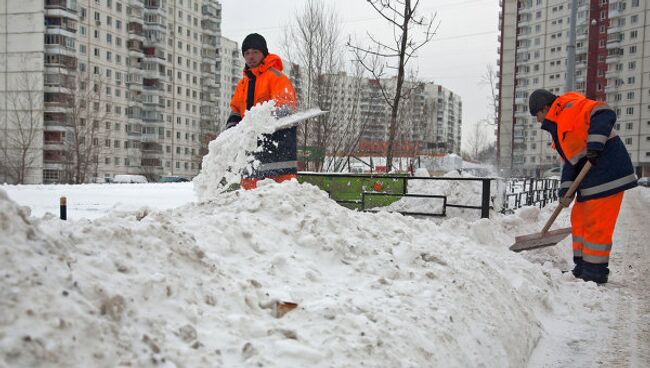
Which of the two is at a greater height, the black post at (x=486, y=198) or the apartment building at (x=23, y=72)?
the apartment building at (x=23, y=72)

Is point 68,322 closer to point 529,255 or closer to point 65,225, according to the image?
point 65,225

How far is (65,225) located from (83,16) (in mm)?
64076

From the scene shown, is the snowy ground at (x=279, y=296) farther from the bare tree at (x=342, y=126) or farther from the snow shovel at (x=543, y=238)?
the bare tree at (x=342, y=126)

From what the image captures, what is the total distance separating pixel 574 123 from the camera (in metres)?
5.30

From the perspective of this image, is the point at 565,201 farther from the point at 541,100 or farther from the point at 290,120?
the point at 290,120

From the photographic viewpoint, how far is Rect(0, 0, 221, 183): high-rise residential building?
165ft

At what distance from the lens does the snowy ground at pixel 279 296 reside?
1617mm

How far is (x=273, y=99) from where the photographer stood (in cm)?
468

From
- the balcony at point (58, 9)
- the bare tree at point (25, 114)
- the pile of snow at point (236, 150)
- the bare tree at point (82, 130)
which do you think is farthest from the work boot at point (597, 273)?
the balcony at point (58, 9)

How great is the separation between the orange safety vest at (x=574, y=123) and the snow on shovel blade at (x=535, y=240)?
2.94ft

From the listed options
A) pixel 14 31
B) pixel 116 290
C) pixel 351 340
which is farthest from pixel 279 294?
pixel 14 31

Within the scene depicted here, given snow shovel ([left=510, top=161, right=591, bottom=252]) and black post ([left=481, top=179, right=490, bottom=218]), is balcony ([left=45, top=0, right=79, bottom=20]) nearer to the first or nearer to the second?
black post ([left=481, top=179, right=490, bottom=218])

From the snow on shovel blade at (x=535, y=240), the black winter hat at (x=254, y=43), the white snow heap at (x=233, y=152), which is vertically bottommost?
the snow on shovel blade at (x=535, y=240)

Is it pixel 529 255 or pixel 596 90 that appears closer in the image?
pixel 529 255
